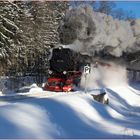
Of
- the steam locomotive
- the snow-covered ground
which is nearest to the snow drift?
the steam locomotive

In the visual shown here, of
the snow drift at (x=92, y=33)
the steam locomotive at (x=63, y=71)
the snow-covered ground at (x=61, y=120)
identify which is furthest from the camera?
the snow drift at (x=92, y=33)

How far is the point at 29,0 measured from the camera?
3778 centimetres

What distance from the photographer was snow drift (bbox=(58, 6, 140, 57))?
34906mm

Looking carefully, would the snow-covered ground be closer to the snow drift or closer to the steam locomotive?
the steam locomotive

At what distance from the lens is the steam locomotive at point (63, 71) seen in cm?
2927

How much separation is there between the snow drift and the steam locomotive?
242cm

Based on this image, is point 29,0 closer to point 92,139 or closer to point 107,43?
point 107,43

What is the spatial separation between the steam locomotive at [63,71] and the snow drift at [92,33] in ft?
7.96

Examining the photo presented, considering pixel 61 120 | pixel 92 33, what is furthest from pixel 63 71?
pixel 61 120

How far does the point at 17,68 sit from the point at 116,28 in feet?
32.1

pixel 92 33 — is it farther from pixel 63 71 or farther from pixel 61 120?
pixel 61 120

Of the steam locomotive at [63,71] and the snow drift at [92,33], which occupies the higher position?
the snow drift at [92,33]

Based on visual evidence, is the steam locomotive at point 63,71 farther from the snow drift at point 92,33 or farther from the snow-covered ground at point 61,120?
the snow-covered ground at point 61,120

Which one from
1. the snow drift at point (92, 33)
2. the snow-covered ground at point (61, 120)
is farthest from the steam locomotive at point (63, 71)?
the snow-covered ground at point (61, 120)
